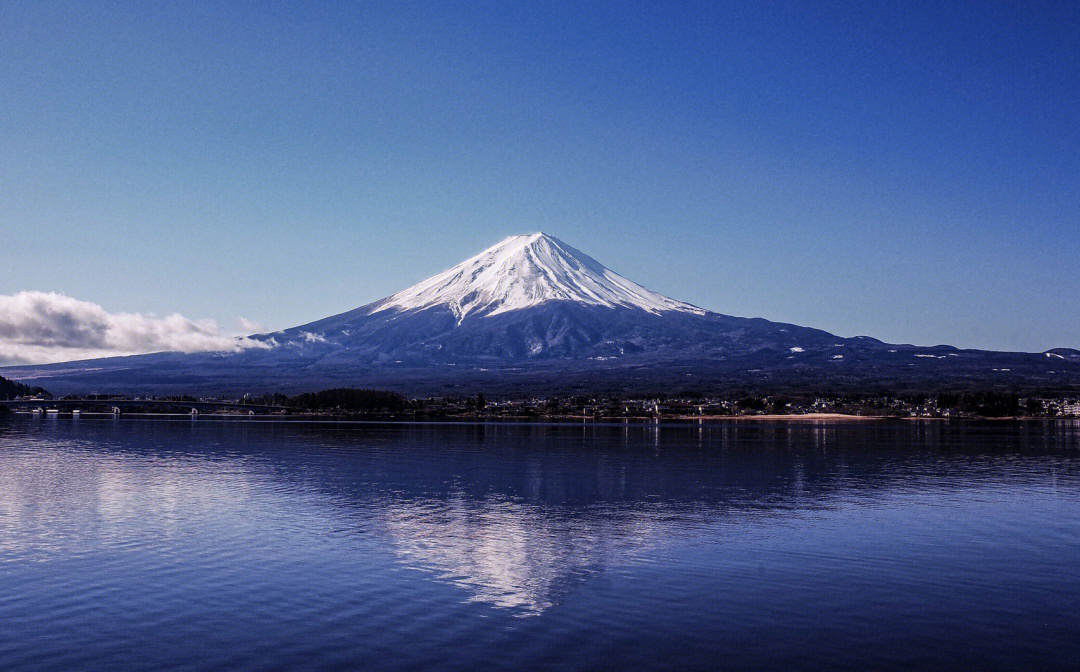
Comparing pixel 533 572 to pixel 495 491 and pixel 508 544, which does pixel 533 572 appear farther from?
pixel 495 491

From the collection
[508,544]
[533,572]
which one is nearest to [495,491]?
[508,544]

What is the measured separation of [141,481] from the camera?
127 ft

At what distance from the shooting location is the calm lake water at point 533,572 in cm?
1450

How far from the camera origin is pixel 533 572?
20.1 meters

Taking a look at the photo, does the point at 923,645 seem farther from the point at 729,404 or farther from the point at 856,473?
the point at 729,404

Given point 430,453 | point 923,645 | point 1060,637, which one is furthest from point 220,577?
point 430,453

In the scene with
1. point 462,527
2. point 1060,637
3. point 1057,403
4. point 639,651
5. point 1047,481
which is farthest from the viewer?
point 1057,403

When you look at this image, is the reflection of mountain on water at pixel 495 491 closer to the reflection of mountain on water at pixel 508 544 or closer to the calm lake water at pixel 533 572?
the reflection of mountain on water at pixel 508 544

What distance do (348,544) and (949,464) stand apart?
41.1 meters

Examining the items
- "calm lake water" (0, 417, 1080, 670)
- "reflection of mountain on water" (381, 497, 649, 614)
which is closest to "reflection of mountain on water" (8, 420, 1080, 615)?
"reflection of mountain on water" (381, 497, 649, 614)

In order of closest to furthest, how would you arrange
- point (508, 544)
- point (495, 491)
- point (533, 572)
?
1. point (533, 572)
2. point (508, 544)
3. point (495, 491)

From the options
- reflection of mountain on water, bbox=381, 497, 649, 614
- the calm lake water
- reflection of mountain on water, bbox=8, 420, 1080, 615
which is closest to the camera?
the calm lake water

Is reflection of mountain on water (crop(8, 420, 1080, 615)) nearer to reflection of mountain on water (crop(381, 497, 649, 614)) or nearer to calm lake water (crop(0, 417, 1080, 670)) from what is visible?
reflection of mountain on water (crop(381, 497, 649, 614))

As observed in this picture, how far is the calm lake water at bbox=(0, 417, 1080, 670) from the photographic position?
14.5 metres
